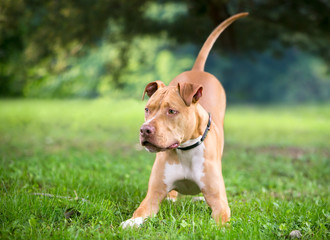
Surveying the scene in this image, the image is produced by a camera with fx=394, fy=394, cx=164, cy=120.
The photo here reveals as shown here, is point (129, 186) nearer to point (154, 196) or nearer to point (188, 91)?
point (154, 196)

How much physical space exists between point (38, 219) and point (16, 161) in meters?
2.75

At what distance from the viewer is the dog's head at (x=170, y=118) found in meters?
2.96

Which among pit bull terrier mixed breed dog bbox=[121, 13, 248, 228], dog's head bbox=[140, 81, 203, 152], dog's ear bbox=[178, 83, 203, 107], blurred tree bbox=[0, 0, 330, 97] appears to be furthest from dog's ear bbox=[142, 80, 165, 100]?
blurred tree bbox=[0, 0, 330, 97]

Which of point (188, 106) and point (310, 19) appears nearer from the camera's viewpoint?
point (188, 106)

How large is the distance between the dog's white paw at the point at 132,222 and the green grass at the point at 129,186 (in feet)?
0.19

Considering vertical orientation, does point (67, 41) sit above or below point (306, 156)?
above

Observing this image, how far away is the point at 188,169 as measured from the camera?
137 inches

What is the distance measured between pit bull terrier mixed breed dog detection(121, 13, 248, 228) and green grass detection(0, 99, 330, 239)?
139 millimetres

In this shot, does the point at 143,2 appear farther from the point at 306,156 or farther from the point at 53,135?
the point at 306,156

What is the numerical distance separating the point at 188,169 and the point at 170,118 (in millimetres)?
620

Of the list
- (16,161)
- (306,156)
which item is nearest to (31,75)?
(16,161)

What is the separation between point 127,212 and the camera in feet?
11.6

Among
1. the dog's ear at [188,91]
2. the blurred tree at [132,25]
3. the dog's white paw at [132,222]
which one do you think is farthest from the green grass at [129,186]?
the blurred tree at [132,25]

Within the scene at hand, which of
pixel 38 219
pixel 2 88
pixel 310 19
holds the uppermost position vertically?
pixel 310 19
